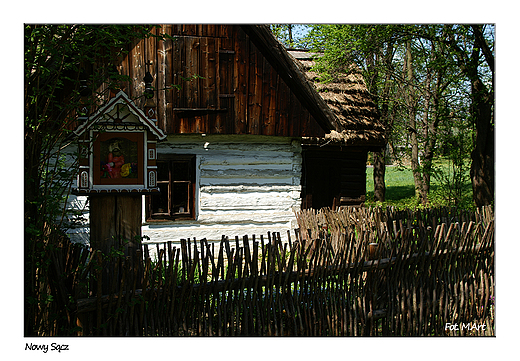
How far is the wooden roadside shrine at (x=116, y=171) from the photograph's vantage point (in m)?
3.60

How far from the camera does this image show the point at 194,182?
8047 mm

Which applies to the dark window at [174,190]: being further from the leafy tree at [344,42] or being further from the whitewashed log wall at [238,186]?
the leafy tree at [344,42]

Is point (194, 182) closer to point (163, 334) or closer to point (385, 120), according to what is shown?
point (163, 334)

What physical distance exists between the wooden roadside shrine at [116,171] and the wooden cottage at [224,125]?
304 centimetres

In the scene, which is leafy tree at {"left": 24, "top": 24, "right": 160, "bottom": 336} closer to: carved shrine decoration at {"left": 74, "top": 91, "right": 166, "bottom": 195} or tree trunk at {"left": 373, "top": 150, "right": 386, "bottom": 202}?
carved shrine decoration at {"left": 74, "top": 91, "right": 166, "bottom": 195}

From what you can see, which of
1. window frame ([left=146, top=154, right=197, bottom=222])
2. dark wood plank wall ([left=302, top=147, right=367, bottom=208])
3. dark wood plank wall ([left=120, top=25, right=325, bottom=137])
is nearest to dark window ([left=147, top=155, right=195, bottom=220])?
window frame ([left=146, top=154, right=197, bottom=222])

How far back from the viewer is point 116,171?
12.2 ft

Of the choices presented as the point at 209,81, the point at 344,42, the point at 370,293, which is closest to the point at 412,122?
the point at 344,42

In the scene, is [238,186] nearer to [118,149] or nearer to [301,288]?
[301,288]

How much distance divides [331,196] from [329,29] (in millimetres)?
4267

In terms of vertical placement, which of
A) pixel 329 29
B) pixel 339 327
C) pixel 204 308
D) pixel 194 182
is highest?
pixel 329 29

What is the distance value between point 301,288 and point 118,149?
207cm

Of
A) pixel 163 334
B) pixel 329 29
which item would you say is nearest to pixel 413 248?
pixel 163 334

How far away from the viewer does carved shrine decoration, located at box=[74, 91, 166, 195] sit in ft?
11.7
